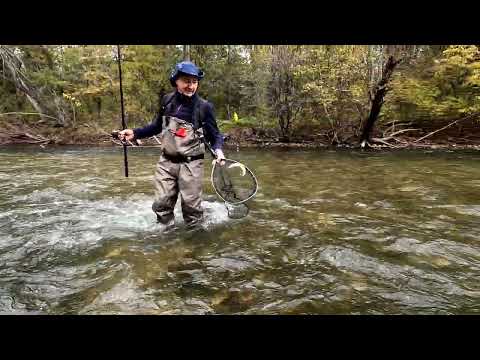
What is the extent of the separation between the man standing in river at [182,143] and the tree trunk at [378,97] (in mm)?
13598

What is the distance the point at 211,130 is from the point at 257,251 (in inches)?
85.8

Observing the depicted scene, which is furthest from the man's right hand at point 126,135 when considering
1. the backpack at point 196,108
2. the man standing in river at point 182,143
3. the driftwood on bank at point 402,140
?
the driftwood on bank at point 402,140

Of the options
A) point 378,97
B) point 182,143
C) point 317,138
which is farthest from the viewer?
point 317,138

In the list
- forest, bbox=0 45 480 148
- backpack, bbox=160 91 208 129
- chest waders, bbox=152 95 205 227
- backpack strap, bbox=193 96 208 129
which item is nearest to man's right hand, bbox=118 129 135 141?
chest waders, bbox=152 95 205 227

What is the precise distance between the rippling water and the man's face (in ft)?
7.49

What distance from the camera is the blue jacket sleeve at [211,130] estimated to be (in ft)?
19.9

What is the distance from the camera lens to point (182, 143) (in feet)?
19.4

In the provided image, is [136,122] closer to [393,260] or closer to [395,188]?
[395,188]

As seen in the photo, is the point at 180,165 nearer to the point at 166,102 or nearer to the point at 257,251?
the point at 166,102

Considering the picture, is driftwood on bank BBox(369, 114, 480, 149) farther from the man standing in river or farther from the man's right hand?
the man's right hand

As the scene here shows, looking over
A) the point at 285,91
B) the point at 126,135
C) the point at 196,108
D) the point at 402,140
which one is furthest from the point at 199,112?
the point at 402,140

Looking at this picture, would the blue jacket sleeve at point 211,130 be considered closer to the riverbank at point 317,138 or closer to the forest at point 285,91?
the forest at point 285,91

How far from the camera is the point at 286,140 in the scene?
802 inches

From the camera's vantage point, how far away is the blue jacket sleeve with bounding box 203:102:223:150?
6075 millimetres
